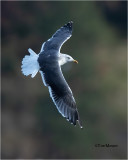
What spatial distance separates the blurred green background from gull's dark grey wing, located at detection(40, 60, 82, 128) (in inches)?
159

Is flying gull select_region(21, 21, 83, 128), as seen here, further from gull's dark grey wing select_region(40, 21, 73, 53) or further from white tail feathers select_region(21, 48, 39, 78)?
gull's dark grey wing select_region(40, 21, 73, 53)

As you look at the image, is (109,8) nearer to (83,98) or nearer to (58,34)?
(83,98)

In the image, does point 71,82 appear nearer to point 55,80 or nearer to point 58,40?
point 58,40

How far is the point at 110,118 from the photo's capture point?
31.7ft

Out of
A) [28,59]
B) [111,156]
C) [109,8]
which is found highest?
[109,8]

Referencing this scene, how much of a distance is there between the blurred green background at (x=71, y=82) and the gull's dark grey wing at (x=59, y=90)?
405cm

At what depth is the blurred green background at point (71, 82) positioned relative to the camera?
30.2 ft

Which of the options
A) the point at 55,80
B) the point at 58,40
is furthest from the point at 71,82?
the point at 55,80

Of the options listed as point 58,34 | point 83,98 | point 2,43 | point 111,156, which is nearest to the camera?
point 58,34

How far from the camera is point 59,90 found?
4.76 metres

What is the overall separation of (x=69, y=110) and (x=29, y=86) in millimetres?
5344

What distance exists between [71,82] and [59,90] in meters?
5.33

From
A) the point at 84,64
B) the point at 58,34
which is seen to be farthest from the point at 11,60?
the point at 58,34

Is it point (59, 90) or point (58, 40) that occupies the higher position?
point (58, 40)
